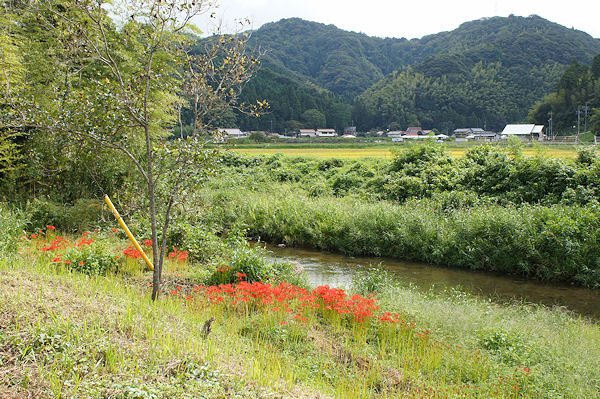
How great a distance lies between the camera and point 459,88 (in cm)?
7856

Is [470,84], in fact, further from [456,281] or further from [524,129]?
[456,281]

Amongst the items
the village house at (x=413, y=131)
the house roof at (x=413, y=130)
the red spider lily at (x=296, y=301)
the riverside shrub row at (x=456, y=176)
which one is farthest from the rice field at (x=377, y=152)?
the house roof at (x=413, y=130)

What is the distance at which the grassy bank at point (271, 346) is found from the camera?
3.64 m

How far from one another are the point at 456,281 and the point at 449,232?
250 centimetres

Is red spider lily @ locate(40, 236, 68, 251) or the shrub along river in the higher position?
red spider lily @ locate(40, 236, 68, 251)

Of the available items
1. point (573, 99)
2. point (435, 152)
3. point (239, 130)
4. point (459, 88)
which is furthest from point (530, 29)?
point (435, 152)

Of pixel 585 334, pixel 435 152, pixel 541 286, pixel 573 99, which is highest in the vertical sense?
pixel 573 99

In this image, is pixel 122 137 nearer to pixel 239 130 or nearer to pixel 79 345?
pixel 79 345

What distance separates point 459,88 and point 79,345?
84298 millimetres

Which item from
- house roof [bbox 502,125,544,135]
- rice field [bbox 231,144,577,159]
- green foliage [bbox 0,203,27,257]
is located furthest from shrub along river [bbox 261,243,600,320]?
house roof [bbox 502,125,544,135]

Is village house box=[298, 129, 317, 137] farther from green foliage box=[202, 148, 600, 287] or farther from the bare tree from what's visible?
the bare tree

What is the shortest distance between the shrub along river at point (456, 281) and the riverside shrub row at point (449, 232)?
475mm

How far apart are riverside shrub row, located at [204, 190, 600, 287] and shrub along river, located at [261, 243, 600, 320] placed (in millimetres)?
475

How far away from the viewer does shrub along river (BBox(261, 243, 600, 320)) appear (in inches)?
384
